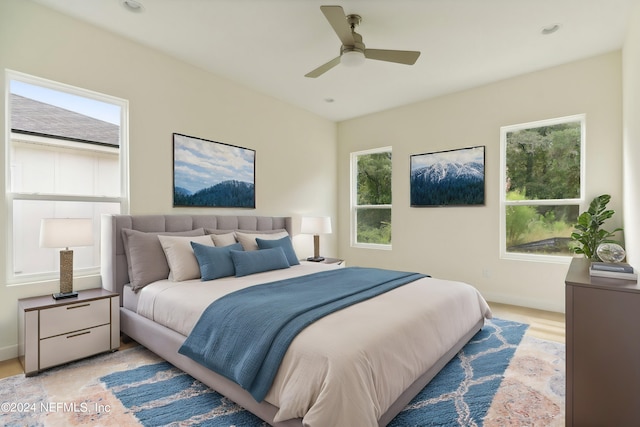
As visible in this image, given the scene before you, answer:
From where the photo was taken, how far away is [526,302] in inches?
158

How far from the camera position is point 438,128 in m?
4.72

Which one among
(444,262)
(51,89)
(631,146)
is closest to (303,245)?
(444,262)

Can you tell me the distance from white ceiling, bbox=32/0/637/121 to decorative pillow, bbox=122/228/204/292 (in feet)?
6.38

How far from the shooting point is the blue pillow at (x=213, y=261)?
2906 millimetres

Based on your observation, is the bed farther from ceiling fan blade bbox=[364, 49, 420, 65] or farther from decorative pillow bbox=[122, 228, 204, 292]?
ceiling fan blade bbox=[364, 49, 420, 65]

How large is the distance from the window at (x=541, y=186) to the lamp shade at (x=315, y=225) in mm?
2410

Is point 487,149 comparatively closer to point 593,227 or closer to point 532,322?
point 593,227

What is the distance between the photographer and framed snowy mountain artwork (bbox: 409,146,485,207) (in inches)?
173

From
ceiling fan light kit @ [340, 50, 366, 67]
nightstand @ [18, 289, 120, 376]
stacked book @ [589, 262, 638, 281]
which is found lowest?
nightstand @ [18, 289, 120, 376]

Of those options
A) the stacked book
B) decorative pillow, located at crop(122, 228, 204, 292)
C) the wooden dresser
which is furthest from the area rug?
the stacked book

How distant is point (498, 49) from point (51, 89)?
4.33 meters

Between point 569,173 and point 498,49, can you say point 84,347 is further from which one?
point 569,173

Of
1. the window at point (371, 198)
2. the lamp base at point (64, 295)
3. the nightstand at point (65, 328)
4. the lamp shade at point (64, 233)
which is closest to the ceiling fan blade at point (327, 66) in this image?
the lamp shade at point (64, 233)

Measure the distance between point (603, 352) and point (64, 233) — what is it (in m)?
3.53
